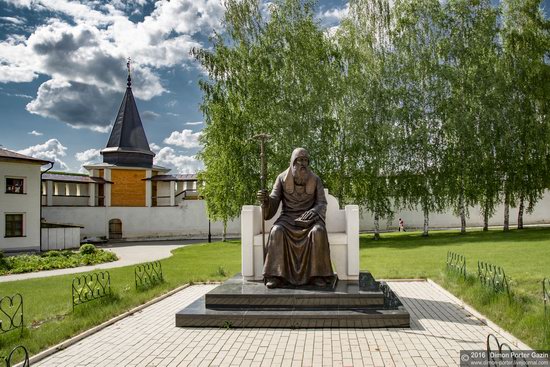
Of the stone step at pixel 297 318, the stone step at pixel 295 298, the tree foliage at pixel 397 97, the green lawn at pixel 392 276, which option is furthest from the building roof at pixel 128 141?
the stone step at pixel 297 318

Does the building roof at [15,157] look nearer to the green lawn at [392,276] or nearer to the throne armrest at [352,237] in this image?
the green lawn at [392,276]

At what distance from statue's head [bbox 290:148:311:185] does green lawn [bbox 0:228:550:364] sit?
12.2 ft

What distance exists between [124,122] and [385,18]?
22.3m

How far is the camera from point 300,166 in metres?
8.36

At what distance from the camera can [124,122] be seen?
35.5 m

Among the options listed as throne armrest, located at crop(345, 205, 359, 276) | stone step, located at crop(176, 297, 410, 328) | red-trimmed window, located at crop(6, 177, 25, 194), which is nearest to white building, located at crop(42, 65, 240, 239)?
red-trimmed window, located at crop(6, 177, 25, 194)

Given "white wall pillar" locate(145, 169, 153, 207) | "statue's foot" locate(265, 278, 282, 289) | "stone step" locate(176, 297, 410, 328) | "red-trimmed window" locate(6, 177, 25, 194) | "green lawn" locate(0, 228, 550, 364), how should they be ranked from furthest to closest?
"white wall pillar" locate(145, 169, 153, 207), "red-trimmed window" locate(6, 177, 25, 194), "statue's foot" locate(265, 278, 282, 289), "stone step" locate(176, 297, 410, 328), "green lawn" locate(0, 228, 550, 364)

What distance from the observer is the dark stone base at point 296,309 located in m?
6.48

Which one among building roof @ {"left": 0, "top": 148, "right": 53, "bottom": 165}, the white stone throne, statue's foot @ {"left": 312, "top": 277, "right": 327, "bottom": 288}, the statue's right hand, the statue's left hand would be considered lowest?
statue's foot @ {"left": 312, "top": 277, "right": 327, "bottom": 288}

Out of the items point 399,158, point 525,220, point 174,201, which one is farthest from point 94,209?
point 525,220

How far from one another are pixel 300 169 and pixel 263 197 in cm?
95

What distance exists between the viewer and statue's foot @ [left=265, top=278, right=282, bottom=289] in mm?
7442

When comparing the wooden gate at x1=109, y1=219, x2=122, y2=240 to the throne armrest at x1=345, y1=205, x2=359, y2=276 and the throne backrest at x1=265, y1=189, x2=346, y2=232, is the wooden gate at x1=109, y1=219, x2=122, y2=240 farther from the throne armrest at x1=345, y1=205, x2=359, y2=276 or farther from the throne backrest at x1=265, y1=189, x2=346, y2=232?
the throne armrest at x1=345, y1=205, x2=359, y2=276

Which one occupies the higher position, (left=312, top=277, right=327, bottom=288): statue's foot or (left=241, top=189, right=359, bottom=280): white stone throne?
(left=241, top=189, right=359, bottom=280): white stone throne
